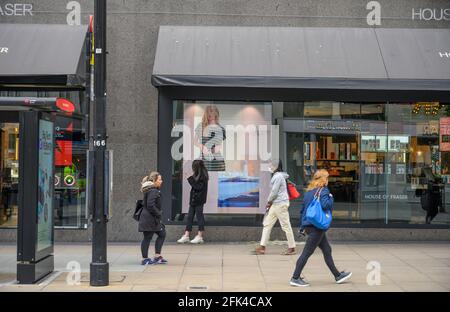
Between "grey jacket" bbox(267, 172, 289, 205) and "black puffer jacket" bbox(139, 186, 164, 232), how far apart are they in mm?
2377

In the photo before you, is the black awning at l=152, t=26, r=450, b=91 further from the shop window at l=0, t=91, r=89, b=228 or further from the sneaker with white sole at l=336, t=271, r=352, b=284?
the sneaker with white sole at l=336, t=271, r=352, b=284

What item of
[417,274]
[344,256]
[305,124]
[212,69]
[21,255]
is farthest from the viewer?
[305,124]

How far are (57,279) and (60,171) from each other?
4.67 m

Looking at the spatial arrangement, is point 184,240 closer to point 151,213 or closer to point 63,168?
point 151,213

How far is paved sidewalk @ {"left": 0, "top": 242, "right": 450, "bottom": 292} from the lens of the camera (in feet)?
30.9

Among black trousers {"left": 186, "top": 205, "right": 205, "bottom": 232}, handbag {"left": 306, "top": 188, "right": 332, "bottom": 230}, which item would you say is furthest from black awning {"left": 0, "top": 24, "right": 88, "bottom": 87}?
handbag {"left": 306, "top": 188, "right": 332, "bottom": 230}

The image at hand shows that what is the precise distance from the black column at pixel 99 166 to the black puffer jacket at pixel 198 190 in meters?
4.45

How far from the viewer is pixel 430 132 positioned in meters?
14.6

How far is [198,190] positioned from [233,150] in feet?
4.45

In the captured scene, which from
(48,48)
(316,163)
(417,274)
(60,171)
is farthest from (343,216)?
(48,48)

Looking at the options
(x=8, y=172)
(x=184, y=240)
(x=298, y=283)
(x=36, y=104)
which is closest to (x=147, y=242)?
(x=184, y=240)

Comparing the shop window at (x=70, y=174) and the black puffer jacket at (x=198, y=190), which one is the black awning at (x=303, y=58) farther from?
the shop window at (x=70, y=174)

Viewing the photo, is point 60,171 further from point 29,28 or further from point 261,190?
point 261,190

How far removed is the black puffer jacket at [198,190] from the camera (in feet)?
45.0
